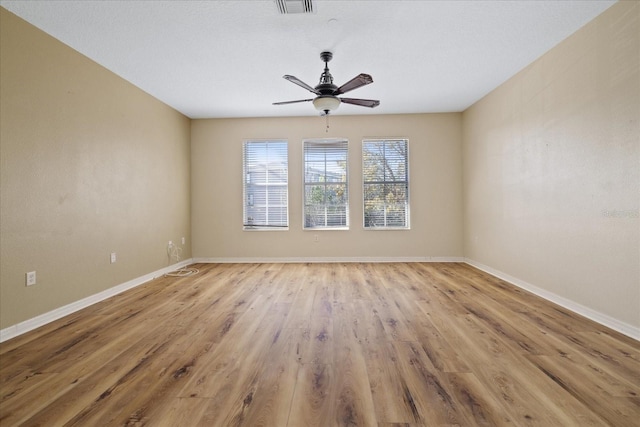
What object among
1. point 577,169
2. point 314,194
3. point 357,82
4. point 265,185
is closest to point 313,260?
point 314,194

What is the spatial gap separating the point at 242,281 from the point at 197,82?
9.45 ft

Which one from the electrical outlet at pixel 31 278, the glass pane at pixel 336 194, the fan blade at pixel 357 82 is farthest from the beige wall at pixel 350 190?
the electrical outlet at pixel 31 278

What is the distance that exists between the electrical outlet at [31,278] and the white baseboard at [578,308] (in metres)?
5.14

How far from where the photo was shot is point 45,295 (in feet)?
8.90

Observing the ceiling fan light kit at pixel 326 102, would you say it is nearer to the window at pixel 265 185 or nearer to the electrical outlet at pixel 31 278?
the window at pixel 265 185

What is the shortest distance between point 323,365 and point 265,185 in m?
4.21

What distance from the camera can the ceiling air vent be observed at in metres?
2.44

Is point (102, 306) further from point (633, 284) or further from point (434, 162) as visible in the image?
point (434, 162)

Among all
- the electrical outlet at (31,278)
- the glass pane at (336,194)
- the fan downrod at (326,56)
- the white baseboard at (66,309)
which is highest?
the fan downrod at (326,56)

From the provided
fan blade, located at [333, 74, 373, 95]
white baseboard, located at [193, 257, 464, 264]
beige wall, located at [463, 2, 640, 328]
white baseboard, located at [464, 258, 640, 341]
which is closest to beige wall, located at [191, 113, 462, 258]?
white baseboard, located at [193, 257, 464, 264]

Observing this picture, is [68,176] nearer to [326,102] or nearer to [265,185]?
[326,102]

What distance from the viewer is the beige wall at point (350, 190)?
17.9 ft

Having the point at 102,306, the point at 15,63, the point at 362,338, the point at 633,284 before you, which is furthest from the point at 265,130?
the point at 633,284

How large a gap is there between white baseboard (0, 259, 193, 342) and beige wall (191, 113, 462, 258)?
63.6 inches
